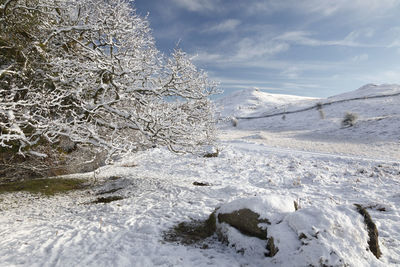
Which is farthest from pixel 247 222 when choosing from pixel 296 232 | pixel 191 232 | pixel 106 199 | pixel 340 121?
pixel 340 121

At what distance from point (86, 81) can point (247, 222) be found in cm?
705

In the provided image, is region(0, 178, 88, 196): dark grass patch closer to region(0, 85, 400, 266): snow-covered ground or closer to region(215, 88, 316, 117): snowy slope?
region(0, 85, 400, 266): snow-covered ground

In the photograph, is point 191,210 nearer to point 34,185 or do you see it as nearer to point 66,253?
point 66,253

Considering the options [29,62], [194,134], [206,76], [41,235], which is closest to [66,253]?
[41,235]

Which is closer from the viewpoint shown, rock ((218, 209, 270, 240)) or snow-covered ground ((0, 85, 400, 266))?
snow-covered ground ((0, 85, 400, 266))

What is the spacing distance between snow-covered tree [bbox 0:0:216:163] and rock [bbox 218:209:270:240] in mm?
3682

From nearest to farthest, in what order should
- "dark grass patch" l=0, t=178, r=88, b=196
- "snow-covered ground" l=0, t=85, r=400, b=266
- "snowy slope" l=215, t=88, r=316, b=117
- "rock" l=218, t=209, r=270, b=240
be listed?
1. "snow-covered ground" l=0, t=85, r=400, b=266
2. "rock" l=218, t=209, r=270, b=240
3. "dark grass patch" l=0, t=178, r=88, b=196
4. "snowy slope" l=215, t=88, r=316, b=117

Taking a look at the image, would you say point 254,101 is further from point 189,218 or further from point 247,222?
point 247,222

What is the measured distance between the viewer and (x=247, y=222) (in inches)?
199

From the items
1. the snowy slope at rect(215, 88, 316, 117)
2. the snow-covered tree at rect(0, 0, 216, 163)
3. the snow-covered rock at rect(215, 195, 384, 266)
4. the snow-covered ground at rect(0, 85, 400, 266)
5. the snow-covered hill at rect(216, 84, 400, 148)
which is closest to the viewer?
the snow-covered rock at rect(215, 195, 384, 266)

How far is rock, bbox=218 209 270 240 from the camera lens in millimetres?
4883

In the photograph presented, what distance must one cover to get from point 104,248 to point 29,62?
6845 mm

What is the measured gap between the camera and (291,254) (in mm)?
4039

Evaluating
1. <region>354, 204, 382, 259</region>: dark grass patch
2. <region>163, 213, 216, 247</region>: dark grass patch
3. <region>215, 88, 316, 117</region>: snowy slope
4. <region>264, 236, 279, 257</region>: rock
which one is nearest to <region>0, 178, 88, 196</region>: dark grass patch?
<region>163, 213, 216, 247</region>: dark grass patch
